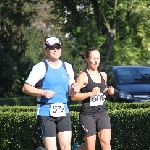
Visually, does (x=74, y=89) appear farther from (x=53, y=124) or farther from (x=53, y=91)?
(x=53, y=124)

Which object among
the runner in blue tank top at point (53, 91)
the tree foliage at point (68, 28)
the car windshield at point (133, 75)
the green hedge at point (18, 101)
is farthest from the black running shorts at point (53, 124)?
the tree foliage at point (68, 28)

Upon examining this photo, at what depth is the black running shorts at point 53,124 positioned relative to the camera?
754 cm

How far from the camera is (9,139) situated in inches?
435

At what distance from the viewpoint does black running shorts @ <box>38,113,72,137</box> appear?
24.7 ft

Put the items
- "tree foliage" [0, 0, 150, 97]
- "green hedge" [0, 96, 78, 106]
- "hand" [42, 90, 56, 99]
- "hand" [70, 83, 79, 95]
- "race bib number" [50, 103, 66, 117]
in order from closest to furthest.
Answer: "hand" [42, 90, 56, 99]
"race bib number" [50, 103, 66, 117]
"hand" [70, 83, 79, 95]
"green hedge" [0, 96, 78, 106]
"tree foliage" [0, 0, 150, 97]

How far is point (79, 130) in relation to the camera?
1027 centimetres

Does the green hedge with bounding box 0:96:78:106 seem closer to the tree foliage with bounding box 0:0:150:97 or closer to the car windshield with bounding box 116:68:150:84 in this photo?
the tree foliage with bounding box 0:0:150:97

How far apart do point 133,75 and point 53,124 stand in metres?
10.1

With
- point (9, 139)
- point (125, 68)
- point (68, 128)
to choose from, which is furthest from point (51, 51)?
point (125, 68)

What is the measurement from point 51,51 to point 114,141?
3.05 meters

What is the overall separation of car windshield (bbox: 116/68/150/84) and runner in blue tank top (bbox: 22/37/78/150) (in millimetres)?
9432

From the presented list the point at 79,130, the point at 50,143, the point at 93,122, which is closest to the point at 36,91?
the point at 50,143

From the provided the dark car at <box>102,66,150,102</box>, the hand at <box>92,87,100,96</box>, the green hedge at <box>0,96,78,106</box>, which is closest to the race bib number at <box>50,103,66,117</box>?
the hand at <box>92,87,100,96</box>

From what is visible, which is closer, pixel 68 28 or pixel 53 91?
pixel 53 91
